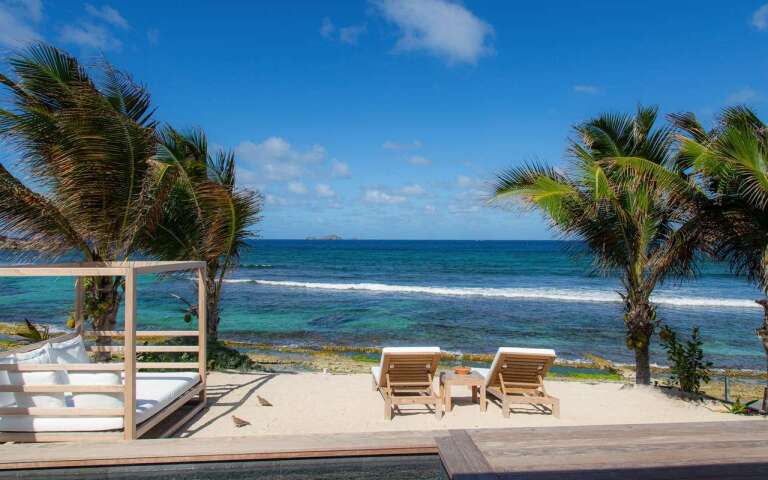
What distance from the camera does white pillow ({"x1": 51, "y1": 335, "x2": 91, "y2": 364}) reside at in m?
5.12

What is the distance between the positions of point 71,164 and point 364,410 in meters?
4.80

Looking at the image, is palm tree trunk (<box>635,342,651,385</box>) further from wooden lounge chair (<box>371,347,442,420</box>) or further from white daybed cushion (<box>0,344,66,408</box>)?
white daybed cushion (<box>0,344,66,408</box>)

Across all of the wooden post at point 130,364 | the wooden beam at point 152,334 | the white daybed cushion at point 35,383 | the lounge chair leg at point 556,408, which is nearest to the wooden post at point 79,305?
the wooden beam at point 152,334

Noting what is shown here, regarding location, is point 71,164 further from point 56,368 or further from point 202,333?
point 56,368

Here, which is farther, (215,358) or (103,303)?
(215,358)

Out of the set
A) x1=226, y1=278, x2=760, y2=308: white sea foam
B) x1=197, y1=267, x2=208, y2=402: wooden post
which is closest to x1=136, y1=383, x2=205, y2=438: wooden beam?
x1=197, y1=267, x2=208, y2=402: wooden post

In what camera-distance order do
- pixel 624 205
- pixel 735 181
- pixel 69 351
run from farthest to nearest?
1. pixel 624 205
2. pixel 735 181
3. pixel 69 351

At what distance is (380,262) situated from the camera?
53219 mm

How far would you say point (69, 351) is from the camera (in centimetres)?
534

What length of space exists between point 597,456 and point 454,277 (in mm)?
33739

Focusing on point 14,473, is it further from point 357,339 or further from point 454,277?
point 454,277

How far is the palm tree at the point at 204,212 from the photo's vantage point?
852cm

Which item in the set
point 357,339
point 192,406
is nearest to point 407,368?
point 192,406

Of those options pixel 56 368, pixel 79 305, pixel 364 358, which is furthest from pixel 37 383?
pixel 364 358
